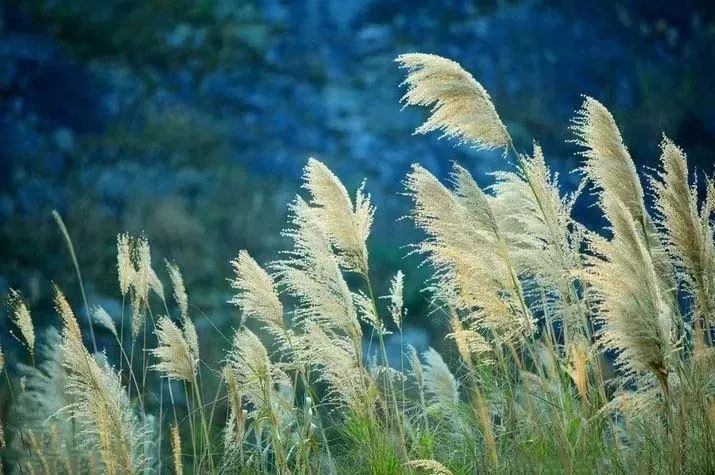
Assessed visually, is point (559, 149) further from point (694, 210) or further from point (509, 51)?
point (694, 210)

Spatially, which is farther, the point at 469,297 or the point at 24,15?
the point at 24,15

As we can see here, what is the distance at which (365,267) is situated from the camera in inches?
85.8

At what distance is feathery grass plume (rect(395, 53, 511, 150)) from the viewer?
2105 mm

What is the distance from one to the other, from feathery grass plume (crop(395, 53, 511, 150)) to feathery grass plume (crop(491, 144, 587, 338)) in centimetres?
9

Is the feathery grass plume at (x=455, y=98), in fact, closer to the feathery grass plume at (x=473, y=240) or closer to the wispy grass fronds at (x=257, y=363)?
the feathery grass plume at (x=473, y=240)

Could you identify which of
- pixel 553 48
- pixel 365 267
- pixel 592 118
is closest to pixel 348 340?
pixel 365 267

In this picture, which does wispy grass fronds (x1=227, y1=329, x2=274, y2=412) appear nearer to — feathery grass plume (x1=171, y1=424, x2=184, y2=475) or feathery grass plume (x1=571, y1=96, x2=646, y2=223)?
feathery grass plume (x1=171, y1=424, x2=184, y2=475)

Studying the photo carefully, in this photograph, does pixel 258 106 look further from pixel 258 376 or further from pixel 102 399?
pixel 102 399

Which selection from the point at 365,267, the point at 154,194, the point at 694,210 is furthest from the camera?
the point at 154,194

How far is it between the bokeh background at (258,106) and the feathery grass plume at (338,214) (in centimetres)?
363

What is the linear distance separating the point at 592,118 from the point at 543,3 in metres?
4.49

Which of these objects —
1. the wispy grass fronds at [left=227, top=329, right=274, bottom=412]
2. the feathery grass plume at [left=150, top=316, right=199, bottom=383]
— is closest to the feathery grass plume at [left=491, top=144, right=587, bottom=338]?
the wispy grass fronds at [left=227, top=329, right=274, bottom=412]

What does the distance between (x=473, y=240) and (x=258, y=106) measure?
4.36 metres

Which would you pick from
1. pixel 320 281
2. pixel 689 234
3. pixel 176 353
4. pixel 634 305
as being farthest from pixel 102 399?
pixel 689 234
